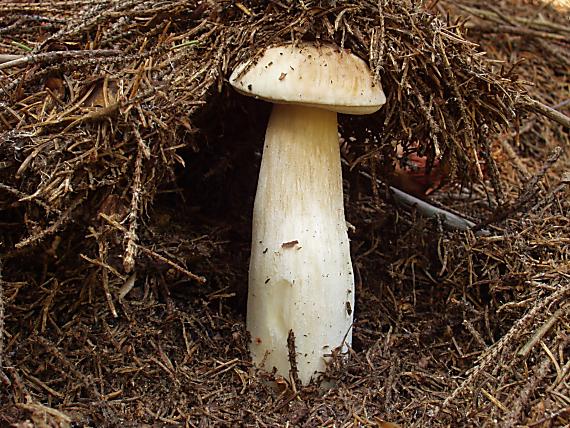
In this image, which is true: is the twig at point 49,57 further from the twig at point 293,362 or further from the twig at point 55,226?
the twig at point 293,362

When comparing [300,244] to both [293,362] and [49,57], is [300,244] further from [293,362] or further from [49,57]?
[49,57]

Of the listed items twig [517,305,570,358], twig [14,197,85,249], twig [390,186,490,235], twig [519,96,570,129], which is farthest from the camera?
twig [390,186,490,235]

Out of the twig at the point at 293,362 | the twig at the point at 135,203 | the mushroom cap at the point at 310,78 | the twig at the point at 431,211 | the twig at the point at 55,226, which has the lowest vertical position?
the twig at the point at 293,362

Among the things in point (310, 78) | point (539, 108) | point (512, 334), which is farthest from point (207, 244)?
point (539, 108)

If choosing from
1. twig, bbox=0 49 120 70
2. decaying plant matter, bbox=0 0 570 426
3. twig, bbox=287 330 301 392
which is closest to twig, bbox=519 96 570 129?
decaying plant matter, bbox=0 0 570 426

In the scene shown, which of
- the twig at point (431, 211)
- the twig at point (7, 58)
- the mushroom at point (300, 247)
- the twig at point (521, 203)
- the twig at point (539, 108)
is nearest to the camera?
the twig at point (7, 58)

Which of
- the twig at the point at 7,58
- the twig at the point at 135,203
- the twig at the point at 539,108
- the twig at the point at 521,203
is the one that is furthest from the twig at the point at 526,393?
the twig at the point at 7,58

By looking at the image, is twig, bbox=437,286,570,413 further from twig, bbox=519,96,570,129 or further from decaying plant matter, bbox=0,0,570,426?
twig, bbox=519,96,570,129
